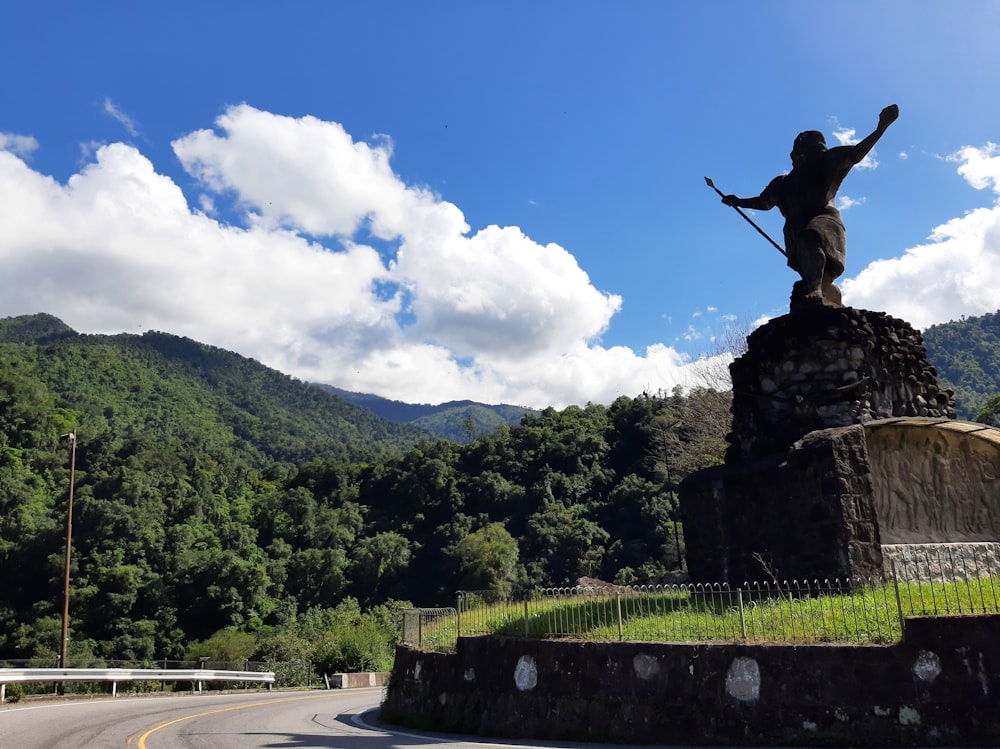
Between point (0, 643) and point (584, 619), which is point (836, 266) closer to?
point (584, 619)

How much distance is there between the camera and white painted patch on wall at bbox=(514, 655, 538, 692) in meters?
11.1

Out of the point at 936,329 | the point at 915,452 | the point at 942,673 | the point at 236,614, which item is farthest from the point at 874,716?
the point at 936,329

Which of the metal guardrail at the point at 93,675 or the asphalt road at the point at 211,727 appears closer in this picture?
the asphalt road at the point at 211,727

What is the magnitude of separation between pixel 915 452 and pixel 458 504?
74.6m

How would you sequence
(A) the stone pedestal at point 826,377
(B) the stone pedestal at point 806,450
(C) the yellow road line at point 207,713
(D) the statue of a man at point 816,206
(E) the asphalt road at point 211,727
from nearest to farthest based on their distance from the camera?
(E) the asphalt road at point 211,727 → (C) the yellow road line at point 207,713 → (B) the stone pedestal at point 806,450 → (A) the stone pedestal at point 826,377 → (D) the statue of a man at point 816,206

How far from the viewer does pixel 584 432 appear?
87.3 m

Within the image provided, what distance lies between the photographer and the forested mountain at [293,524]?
62.4 meters

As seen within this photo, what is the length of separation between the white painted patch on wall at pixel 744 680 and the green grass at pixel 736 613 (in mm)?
397

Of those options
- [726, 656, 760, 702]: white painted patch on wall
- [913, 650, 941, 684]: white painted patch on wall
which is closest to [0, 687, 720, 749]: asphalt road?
[726, 656, 760, 702]: white painted patch on wall

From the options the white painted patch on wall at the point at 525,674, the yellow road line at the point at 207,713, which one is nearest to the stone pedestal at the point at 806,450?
the white painted patch on wall at the point at 525,674

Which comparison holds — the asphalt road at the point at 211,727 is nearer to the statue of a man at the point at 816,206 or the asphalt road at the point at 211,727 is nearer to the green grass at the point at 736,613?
the green grass at the point at 736,613

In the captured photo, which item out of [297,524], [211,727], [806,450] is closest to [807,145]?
[806,450]

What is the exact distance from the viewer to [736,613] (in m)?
10.3

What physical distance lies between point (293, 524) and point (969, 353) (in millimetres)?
138979
